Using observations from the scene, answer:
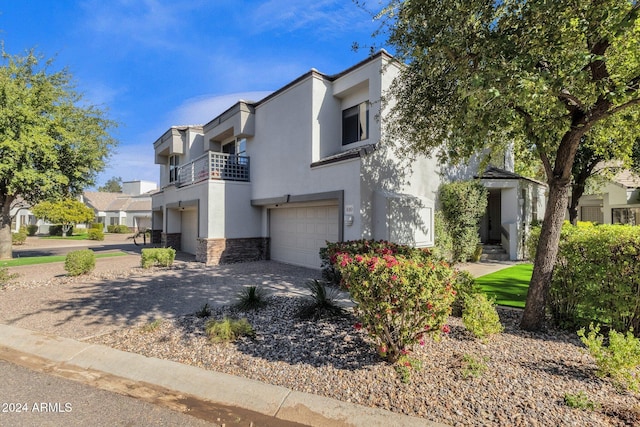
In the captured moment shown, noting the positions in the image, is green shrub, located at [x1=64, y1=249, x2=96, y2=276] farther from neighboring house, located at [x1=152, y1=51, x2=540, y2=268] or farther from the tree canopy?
the tree canopy

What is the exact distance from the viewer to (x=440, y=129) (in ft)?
26.6

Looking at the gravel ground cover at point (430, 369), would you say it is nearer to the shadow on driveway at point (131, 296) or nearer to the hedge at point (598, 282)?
the hedge at point (598, 282)

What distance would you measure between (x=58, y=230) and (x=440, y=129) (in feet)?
145

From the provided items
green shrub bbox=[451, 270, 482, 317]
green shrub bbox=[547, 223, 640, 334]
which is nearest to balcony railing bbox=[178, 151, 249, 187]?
green shrub bbox=[451, 270, 482, 317]

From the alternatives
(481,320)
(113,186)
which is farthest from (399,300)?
(113,186)

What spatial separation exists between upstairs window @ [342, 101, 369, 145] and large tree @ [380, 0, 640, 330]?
502cm

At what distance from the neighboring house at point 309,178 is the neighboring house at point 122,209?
1234 inches

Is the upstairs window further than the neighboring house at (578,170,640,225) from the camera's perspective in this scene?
No

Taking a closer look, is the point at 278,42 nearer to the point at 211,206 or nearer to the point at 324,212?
the point at 324,212

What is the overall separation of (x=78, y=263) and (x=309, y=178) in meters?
8.45

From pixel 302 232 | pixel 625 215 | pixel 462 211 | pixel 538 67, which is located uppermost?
pixel 538 67

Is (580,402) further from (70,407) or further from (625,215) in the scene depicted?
(625,215)

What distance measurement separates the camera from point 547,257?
545 cm

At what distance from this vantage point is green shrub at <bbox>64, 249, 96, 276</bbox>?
10555 mm
